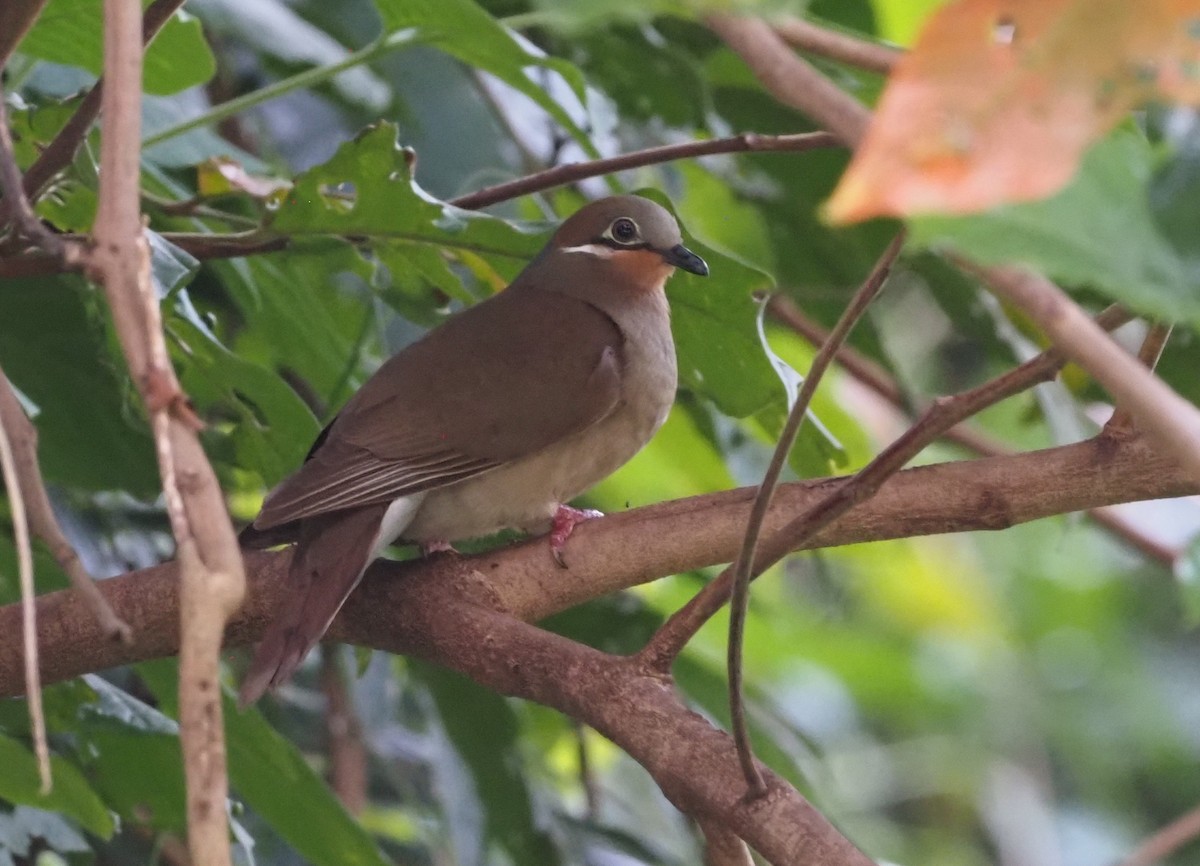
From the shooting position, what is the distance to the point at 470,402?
2.96 m

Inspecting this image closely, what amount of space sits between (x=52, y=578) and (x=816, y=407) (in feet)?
5.61

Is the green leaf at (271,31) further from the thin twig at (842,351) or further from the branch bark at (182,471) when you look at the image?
the branch bark at (182,471)

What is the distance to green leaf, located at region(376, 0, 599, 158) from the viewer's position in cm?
239

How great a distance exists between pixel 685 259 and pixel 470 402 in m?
0.49

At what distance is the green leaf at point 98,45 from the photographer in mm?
2469

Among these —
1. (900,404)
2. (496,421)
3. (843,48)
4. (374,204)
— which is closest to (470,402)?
(496,421)

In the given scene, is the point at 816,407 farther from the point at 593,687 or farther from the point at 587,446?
the point at 593,687

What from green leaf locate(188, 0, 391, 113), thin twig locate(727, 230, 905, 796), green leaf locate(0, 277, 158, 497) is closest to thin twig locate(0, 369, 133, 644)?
thin twig locate(727, 230, 905, 796)

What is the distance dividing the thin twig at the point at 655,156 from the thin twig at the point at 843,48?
958 millimetres

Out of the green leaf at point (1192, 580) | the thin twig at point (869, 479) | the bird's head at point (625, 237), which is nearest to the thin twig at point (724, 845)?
the thin twig at point (869, 479)

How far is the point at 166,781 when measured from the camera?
2777 mm

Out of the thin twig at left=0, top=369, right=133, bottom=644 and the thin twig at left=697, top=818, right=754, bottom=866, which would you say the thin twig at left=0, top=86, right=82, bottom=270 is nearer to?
the thin twig at left=0, top=369, right=133, bottom=644

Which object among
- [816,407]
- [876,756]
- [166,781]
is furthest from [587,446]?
[876,756]

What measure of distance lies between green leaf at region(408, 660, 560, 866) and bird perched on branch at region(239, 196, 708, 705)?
0.33 metres
